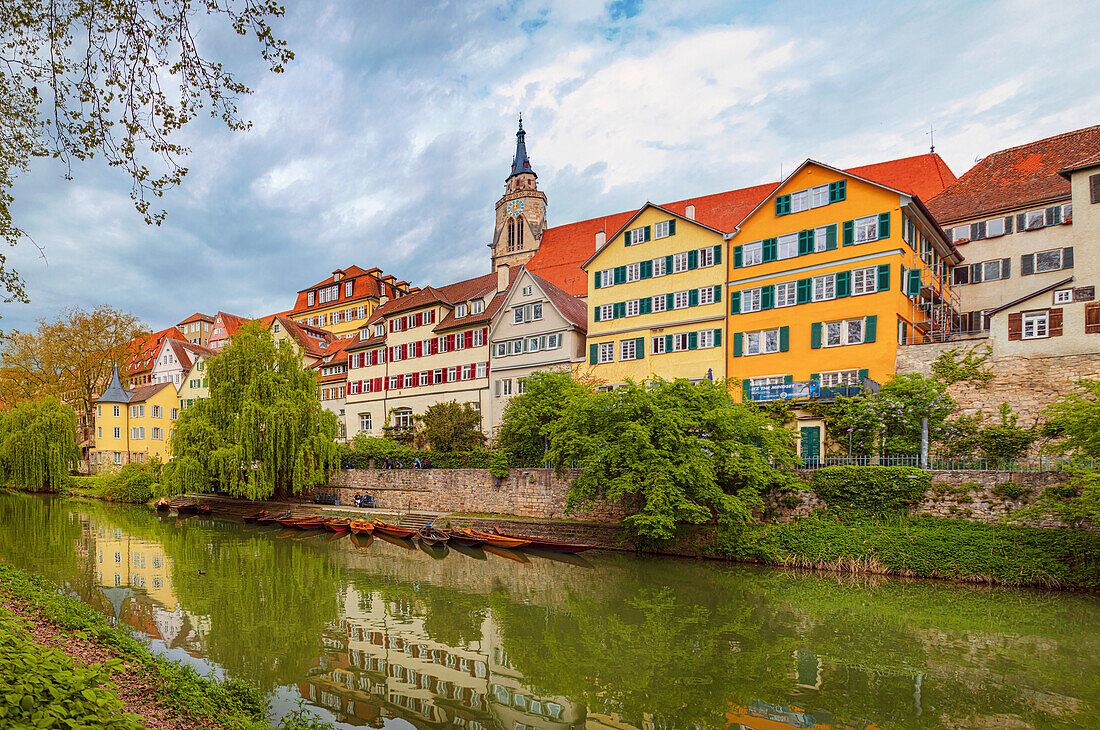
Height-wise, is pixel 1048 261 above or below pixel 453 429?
above

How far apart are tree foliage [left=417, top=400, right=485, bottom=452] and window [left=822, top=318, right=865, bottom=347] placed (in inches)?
722

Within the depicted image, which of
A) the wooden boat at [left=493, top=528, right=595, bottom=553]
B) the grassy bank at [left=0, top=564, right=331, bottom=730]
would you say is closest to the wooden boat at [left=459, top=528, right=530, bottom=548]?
the wooden boat at [left=493, top=528, right=595, bottom=553]

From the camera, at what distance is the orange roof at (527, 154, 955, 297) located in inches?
1523

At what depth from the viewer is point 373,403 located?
145ft

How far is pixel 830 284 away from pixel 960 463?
9.59m

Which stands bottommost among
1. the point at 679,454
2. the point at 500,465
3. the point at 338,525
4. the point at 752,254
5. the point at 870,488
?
the point at 338,525

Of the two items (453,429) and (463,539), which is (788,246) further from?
(463,539)

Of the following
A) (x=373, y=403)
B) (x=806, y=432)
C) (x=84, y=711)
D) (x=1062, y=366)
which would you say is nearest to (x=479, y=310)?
(x=373, y=403)

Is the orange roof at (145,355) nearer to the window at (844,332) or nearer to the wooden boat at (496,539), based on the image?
the wooden boat at (496,539)

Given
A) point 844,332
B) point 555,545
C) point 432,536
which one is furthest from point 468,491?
point 844,332

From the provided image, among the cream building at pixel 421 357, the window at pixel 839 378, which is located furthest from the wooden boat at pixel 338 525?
the window at pixel 839 378

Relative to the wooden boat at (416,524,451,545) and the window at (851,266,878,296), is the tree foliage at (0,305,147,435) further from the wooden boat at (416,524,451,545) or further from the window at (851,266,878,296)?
the window at (851,266,878,296)

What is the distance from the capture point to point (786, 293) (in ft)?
90.7

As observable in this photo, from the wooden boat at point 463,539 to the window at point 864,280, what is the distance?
18889mm
